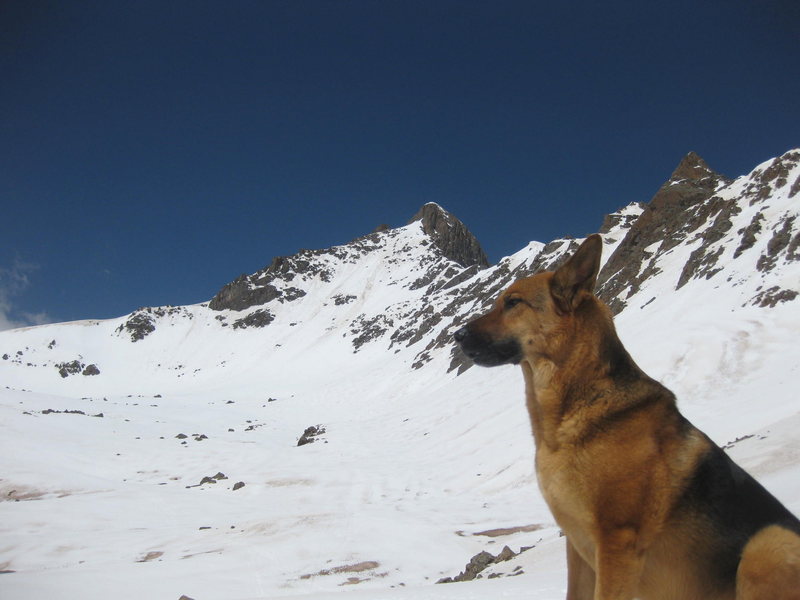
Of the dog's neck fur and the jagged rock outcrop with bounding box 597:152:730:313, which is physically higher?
the jagged rock outcrop with bounding box 597:152:730:313

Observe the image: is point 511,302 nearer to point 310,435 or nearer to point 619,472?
point 619,472

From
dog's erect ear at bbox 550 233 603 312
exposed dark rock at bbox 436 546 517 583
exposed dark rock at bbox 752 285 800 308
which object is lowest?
exposed dark rock at bbox 436 546 517 583

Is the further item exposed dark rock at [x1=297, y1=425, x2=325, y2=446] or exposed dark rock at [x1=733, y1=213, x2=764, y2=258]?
exposed dark rock at [x1=297, y1=425, x2=325, y2=446]

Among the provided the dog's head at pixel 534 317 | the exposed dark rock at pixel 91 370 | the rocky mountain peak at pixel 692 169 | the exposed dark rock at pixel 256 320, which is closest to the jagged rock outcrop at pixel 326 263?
the exposed dark rock at pixel 256 320

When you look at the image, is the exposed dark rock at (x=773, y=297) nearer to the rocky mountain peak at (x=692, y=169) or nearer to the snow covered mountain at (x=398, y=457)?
the snow covered mountain at (x=398, y=457)

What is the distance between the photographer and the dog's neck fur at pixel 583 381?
287 cm

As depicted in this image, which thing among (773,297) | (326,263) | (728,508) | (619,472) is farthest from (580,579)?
(326,263)

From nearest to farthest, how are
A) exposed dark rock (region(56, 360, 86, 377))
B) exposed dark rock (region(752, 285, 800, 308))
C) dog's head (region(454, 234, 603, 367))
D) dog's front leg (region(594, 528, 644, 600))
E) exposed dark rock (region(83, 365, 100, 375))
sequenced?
dog's front leg (region(594, 528, 644, 600)) → dog's head (region(454, 234, 603, 367)) → exposed dark rock (region(752, 285, 800, 308)) → exposed dark rock (region(83, 365, 100, 375)) → exposed dark rock (region(56, 360, 86, 377))

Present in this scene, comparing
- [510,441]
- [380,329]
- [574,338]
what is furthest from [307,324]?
[574,338]

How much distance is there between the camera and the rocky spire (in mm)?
146125

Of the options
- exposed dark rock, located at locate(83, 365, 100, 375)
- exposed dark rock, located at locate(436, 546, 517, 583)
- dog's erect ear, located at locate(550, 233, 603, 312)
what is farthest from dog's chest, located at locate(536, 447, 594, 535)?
exposed dark rock, located at locate(83, 365, 100, 375)

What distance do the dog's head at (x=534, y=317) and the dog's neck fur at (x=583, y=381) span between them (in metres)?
0.03

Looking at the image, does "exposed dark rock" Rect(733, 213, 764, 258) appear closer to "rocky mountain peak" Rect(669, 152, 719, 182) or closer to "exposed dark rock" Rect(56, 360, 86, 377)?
"rocky mountain peak" Rect(669, 152, 719, 182)

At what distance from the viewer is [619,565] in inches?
97.0
